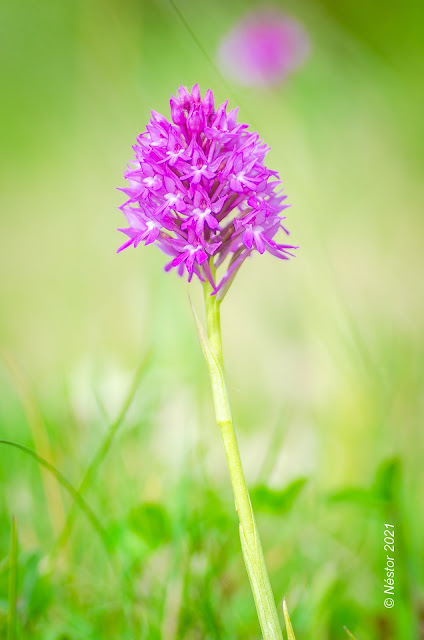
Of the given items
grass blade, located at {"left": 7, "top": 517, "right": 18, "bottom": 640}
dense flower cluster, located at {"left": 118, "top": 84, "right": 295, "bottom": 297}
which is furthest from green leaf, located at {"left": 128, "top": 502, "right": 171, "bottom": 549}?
dense flower cluster, located at {"left": 118, "top": 84, "right": 295, "bottom": 297}

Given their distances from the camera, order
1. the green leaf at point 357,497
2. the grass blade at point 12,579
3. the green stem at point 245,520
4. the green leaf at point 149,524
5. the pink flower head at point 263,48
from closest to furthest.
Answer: the green stem at point 245,520 < the grass blade at point 12,579 < the green leaf at point 357,497 < the green leaf at point 149,524 < the pink flower head at point 263,48

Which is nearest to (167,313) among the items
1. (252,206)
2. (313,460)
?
(313,460)

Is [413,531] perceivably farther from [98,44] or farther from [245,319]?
[98,44]

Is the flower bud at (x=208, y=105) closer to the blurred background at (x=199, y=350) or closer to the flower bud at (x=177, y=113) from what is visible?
the flower bud at (x=177, y=113)

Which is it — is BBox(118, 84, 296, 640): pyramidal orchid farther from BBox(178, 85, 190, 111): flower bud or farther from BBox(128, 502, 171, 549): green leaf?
BBox(128, 502, 171, 549): green leaf

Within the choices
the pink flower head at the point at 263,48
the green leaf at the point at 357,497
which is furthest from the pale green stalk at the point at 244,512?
the pink flower head at the point at 263,48

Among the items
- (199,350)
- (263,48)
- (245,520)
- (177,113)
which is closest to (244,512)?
(245,520)
